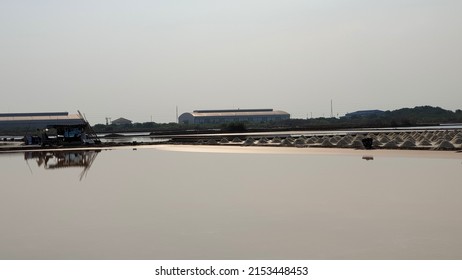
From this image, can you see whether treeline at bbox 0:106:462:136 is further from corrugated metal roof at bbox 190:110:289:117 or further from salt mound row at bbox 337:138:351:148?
salt mound row at bbox 337:138:351:148

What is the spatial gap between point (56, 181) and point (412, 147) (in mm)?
22487

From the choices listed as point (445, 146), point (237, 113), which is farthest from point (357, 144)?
point (237, 113)

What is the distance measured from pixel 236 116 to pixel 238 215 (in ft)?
486

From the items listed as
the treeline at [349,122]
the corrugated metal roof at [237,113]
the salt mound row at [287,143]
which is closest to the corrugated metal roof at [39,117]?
the treeline at [349,122]

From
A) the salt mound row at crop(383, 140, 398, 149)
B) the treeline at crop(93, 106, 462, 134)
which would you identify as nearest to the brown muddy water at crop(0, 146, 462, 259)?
the salt mound row at crop(383, 140, 398, 149)

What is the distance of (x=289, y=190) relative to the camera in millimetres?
17812

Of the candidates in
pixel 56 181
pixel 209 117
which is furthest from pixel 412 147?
pixel 209 117

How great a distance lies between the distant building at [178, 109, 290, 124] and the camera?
530ft

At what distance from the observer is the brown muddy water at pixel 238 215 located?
10.0 metres

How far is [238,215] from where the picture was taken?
13.4m

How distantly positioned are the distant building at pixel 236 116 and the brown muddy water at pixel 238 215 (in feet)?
452

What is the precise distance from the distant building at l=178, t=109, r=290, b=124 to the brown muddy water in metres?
138
